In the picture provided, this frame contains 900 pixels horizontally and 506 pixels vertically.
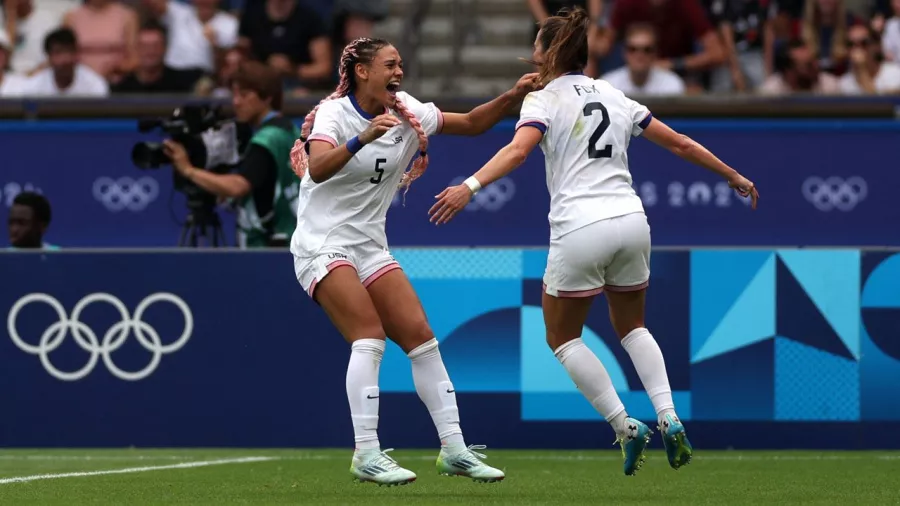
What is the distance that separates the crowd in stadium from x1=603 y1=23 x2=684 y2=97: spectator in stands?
2 centimetres

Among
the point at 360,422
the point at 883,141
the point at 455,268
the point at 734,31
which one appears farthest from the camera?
the point at 734,31

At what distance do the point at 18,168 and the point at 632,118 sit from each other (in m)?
8.27

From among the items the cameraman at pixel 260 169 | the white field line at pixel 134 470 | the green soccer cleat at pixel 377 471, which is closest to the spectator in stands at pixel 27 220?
the cameraman at pixel 260 169

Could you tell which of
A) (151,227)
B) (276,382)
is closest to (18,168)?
(151,227)

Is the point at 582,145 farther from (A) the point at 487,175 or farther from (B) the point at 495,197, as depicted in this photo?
(B) the point at 495,197

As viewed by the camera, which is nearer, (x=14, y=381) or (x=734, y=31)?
(x=14, y=381)

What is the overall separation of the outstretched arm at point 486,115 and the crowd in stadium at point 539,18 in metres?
6.76

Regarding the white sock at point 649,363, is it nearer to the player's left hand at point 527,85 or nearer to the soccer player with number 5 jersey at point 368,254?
the soccer player with number 5 jersey at point 368,254

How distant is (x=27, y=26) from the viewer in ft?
54.3

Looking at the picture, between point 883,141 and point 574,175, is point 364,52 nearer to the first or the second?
point 574,175

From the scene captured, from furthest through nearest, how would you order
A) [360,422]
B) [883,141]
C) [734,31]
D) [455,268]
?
[734,31] → [883,141] → [455,268] → [360,422]

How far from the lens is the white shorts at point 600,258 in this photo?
7.64 meters

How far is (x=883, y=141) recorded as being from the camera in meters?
14.2

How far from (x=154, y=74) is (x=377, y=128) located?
845cm
